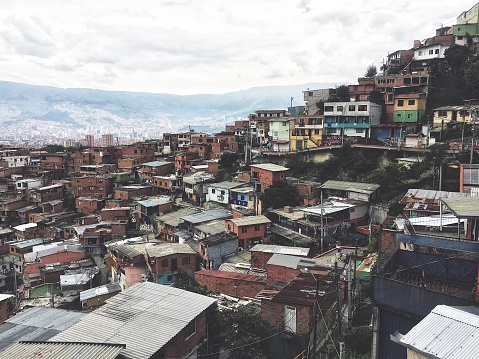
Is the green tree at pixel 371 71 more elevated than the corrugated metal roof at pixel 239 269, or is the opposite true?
the green tree at pixel 371 71

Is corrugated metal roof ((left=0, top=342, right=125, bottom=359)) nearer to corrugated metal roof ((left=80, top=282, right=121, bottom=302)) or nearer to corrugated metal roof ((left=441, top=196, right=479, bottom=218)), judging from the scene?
corrugated metal roof ((left=441, top=196, right=479, bottom=218))

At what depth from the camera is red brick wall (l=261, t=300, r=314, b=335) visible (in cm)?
1430

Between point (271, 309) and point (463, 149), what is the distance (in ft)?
82.8

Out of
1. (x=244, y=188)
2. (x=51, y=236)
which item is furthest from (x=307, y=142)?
(x=51, y=236)

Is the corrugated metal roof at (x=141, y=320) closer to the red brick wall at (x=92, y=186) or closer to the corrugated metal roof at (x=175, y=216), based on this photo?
the corrugated metal roof at (x=175, y=216)

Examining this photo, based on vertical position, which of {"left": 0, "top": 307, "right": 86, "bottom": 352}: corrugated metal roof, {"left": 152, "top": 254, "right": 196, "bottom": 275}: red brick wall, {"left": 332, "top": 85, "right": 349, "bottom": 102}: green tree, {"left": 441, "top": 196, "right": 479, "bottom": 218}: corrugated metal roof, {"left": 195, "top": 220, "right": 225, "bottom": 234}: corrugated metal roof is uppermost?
{"left": 332, "top": 85, "right": 349, "bottom": 102}: green tree

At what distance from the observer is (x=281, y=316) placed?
48.5 feet

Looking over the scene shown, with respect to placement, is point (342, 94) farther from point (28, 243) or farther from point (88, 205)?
point (28, 243)

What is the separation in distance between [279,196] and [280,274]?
1426 cm

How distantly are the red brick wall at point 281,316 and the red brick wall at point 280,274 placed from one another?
4.51 metres

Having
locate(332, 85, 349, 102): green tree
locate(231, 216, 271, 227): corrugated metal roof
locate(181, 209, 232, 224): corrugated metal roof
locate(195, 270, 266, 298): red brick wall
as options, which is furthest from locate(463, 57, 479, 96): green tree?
locate(195, 270, 266, 298): red brick wall

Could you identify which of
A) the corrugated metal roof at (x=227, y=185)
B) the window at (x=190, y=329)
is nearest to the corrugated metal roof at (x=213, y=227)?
the corrugated metal roof at (x=227, y=185)

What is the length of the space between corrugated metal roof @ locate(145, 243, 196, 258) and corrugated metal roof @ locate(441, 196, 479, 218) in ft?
61.3

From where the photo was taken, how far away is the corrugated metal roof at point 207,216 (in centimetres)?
3228
